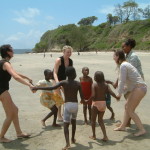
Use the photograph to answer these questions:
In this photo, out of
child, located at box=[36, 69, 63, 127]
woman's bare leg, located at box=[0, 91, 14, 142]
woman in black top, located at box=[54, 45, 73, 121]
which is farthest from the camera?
woman in black top, located at box=[54, 45, 73, 121]

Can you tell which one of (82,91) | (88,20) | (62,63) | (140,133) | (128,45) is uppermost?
(88,20)

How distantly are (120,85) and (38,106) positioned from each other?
407 centimetres

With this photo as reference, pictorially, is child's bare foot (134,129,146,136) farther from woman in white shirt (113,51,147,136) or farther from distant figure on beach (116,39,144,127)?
distant figure on beach (116,39,144,127)

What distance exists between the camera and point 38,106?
30.4ft

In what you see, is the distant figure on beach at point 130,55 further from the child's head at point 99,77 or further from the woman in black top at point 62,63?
the woman in black top at point 62,63

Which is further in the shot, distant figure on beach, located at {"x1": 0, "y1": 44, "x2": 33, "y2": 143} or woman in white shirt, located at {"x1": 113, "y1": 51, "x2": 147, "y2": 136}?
woman in white shirt, located at {"x1": 113, "y1": 51, "x2": 147, "y2": 136}

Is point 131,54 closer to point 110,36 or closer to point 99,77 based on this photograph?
point 99,77

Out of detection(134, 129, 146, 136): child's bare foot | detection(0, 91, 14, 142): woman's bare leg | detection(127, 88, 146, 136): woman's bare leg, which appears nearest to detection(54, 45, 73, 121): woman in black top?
detection(0, 91, 14, 142): woman's bare leg

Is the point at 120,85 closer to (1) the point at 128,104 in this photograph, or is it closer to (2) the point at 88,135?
(1) the point at 128,104

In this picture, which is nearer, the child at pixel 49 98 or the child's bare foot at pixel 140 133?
the child's bare foot at pixel 140 133

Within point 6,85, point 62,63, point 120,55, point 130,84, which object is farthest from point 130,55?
point 6,85

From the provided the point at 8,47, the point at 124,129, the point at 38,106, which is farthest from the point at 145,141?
the point at 38,106

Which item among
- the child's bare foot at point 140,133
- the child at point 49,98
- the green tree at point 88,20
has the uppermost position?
the green tree at point 88,20

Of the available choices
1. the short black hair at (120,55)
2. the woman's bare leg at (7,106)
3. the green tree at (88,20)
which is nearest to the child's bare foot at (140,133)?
the short black hair at (120,55)
